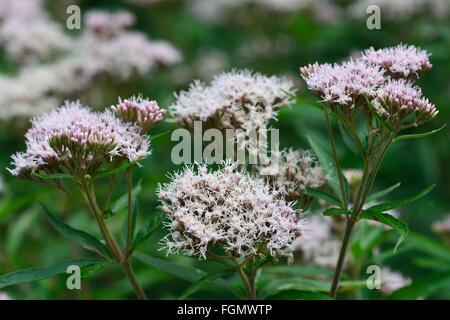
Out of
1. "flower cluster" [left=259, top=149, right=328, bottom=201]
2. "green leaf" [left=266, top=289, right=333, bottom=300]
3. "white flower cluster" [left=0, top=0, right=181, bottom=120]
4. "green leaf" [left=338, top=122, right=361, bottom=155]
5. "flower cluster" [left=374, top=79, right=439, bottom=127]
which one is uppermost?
"white flower cluster" [left=0, top=0, right=181, bottom=120]

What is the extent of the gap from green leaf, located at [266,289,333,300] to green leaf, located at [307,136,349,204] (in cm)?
45

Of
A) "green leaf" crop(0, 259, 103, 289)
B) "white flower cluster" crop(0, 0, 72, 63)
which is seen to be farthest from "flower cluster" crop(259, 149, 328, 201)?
"white flower cluster" crop(0, 0, 72, 63)

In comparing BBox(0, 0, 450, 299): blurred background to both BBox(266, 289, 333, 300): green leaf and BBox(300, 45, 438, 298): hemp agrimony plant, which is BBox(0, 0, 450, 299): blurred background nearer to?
BBox(266, 289, 333, 300): green leaf

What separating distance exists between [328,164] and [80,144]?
3.48 ft

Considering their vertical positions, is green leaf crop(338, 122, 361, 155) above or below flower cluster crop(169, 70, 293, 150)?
below

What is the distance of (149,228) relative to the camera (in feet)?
7.30

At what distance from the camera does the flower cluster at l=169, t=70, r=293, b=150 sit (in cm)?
239

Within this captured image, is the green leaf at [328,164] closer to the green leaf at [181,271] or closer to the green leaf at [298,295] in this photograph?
the green leaf at [298,295]

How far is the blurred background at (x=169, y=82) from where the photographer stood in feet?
11.5

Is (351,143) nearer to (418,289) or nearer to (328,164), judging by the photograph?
(328,164)

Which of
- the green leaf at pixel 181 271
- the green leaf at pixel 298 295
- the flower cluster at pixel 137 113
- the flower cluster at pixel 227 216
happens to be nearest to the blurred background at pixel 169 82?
the green leaf at pixel 181 271

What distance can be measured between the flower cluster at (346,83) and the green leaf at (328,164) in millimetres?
268

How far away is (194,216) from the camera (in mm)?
2021

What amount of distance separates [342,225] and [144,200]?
62.0 inches
